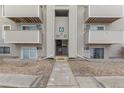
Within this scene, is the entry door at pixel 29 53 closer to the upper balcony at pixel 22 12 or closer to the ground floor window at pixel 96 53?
the upper balcony at pixel 22 12

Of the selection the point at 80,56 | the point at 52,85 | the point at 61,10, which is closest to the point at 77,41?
the point at 80,56

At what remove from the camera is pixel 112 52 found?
19406mm

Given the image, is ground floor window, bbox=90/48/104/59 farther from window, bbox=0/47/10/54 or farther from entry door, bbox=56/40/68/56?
window, bbox=0/47/10/54

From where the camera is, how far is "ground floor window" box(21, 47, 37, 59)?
18828 mm

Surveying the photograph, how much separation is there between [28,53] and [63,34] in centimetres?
402

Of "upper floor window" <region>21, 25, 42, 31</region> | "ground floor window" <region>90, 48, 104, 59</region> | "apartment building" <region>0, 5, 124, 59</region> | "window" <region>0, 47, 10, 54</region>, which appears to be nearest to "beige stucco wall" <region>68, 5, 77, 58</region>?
"apartment building" <region>0, 5, 124, 59</region>

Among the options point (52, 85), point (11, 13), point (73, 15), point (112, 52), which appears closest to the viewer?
point (52, 85)

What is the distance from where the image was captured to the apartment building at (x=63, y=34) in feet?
55.3

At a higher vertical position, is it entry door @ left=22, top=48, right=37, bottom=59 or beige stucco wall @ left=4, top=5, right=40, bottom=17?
beige stucco wall @ left=4, top=5, right=40, bottom=17

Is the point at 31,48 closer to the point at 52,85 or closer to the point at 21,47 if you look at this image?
the point at 21,47

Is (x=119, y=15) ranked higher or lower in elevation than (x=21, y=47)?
higher

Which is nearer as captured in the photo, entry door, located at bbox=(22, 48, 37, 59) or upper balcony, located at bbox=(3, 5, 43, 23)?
upper balcony, located at bbox=(3, 5, 43, 23)

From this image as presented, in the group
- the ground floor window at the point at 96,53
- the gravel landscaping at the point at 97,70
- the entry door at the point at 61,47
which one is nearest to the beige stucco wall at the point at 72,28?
the entry door at the point at 61,47

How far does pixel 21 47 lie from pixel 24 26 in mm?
2137
